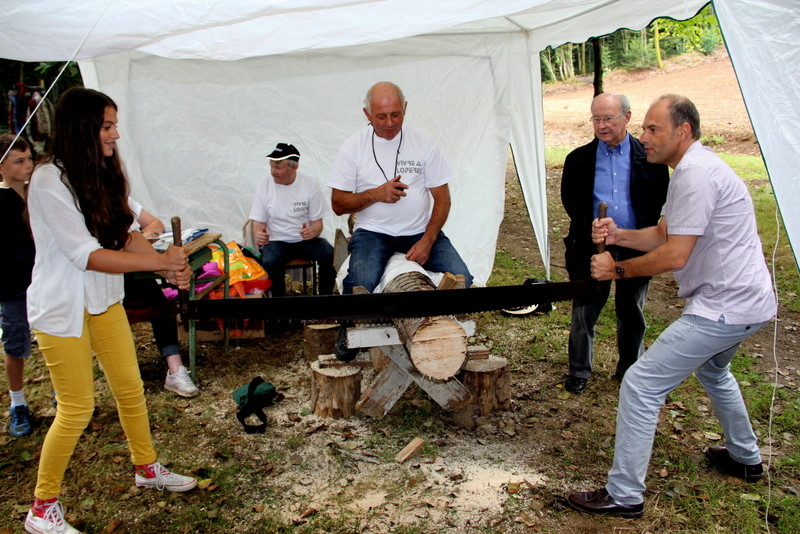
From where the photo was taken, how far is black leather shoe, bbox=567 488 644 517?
3.04m

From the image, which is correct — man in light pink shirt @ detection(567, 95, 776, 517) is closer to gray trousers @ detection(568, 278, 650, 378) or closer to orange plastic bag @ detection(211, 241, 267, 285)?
gray trousers @ detection(568, 278, 650, 378)

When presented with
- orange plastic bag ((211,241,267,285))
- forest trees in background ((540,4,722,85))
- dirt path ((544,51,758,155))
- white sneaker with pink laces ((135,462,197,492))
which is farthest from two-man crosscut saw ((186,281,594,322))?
forest trees in background ((540,4,722,85))

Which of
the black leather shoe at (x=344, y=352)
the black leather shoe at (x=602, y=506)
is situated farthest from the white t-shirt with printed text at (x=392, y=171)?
the black leather shoe at (x=602, y=506)

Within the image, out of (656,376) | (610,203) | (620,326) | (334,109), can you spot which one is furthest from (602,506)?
(334,109)

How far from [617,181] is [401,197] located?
1388 mm

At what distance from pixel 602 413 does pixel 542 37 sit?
11.3 ft

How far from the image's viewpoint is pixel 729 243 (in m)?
2.77

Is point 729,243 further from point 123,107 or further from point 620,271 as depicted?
Result: point 123,107

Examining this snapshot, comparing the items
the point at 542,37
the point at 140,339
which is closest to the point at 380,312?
the point at 140,339

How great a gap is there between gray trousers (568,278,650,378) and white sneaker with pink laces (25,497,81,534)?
122 inches

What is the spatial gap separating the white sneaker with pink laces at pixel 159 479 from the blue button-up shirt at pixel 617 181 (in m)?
2.95

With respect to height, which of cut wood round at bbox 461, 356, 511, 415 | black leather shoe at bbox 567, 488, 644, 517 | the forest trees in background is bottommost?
black leather shoe at bbox 567, 488, 644, 517

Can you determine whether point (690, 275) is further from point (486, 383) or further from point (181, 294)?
point (181, 294)

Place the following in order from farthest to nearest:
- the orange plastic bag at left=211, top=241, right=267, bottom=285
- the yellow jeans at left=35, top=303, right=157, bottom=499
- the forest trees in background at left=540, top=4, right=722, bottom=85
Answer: the forest trees in background at left=540, top=4, right=722, bottom=85 → the orange plastic bag at left=211, top=241, right=267, bottom=285 → the yellow jeans at left=35, top=303, right=157, bottom=499
